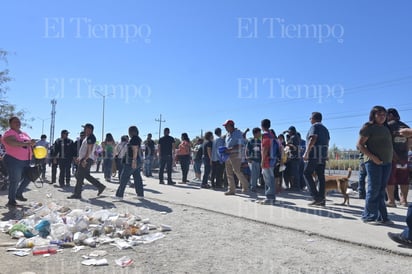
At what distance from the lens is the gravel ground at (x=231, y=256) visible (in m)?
4.06

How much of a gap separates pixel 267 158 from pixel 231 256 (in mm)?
4187

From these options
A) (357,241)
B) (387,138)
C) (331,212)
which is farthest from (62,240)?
(387,138)

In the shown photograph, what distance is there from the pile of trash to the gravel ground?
0.16 metres

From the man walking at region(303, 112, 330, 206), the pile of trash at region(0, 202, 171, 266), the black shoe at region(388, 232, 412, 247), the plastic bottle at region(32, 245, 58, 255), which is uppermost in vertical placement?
the man walking at region(303, 112, 330, 206)

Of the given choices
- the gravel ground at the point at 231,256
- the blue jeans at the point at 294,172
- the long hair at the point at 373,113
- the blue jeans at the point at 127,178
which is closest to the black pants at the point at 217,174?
the blue jeans at the point at 294,172

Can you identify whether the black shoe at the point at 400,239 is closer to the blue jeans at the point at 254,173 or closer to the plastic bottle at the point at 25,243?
the plastic bottle at the point at 25,243

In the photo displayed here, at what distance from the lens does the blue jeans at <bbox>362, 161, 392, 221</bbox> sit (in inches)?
237

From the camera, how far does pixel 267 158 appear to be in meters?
8.39

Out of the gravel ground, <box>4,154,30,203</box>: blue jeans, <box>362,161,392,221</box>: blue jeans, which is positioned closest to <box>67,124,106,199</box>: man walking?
<box>4,154,30,203</box>: blue jeans

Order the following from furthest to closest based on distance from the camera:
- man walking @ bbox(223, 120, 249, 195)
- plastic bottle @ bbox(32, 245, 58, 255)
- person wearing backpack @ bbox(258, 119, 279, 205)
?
1. man walking @ bbox(223, 120, 249, 195)
2. person wearing backpack @ bbox(258, 119, 279, 205)
3. plastic bottle @ bbox(32, 245, 58, 255)

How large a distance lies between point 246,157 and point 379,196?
531cm

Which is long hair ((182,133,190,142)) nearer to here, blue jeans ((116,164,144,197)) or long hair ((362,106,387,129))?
blue jeans ((116,164,144,197))

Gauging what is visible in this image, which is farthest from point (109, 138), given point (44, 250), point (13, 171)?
point (44, 250)

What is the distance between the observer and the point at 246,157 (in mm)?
11047
